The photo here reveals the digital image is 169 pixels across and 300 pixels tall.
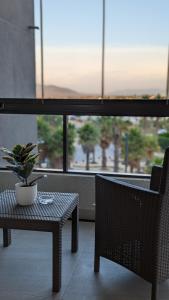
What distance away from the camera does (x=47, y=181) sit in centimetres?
369

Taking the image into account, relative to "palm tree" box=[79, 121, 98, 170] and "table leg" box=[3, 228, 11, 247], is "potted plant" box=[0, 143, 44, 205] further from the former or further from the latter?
"palm tree" box=[79, 121, 98, 170]

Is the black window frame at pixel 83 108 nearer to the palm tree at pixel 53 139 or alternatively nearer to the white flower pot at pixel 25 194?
the palm tree at pixel 53 139

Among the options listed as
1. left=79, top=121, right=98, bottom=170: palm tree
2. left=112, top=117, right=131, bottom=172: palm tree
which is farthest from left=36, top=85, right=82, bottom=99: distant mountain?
left=112, top=117, right=131, bottom=172: palm tree

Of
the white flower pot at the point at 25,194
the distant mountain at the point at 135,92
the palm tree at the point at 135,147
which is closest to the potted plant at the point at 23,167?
the white flower pot at the point at 25,194

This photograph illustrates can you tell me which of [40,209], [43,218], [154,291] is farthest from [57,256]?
[154,291]

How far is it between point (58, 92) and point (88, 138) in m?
0.66

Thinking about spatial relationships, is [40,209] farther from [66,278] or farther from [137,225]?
[137,225]

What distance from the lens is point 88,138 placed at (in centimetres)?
391

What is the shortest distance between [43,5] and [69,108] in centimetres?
111

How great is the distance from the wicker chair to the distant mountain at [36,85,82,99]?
1388mm

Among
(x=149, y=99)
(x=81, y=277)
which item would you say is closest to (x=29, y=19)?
(x=149, y=99)

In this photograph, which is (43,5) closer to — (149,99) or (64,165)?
(149,99)

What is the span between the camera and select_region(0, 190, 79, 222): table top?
235 cm

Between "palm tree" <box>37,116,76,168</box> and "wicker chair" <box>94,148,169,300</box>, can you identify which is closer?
"wicker chair" <box>94,148,169,300</box>
